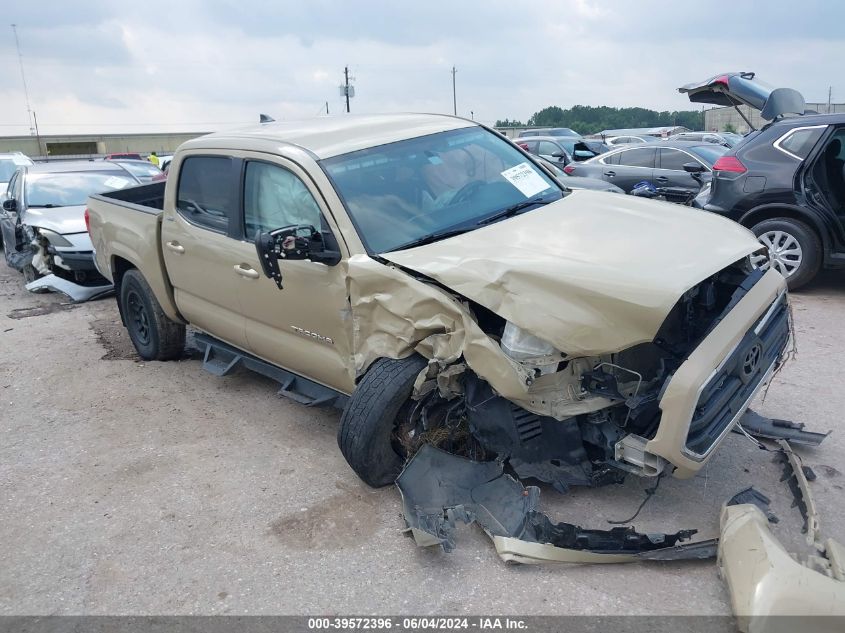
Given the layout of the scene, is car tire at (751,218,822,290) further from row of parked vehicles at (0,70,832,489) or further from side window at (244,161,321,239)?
side window at (244,161,321,239)

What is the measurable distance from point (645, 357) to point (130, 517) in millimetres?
2811

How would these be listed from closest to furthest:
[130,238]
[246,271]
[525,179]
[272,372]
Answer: [246,271] → [525,179] → [272,372] → [130,238]

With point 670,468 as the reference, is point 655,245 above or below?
above

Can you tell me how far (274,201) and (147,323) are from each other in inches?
95.0

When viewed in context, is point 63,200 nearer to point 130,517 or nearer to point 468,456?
point 130,517

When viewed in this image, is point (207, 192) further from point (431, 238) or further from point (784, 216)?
point (784, 216)

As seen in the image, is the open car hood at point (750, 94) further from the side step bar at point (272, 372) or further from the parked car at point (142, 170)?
the parked car at point (142, 170)

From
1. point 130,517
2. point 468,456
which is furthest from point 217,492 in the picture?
point 468,456

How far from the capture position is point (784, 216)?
7164 millimetres

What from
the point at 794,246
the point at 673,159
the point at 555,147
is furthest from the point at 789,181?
the point at 555,147

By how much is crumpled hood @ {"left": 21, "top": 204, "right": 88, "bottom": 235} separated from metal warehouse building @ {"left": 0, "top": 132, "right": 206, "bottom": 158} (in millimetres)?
44661

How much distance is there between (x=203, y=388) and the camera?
5.71 meters

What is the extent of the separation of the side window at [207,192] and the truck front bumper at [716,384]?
301cm

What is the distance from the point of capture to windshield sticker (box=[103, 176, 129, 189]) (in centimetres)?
1060
